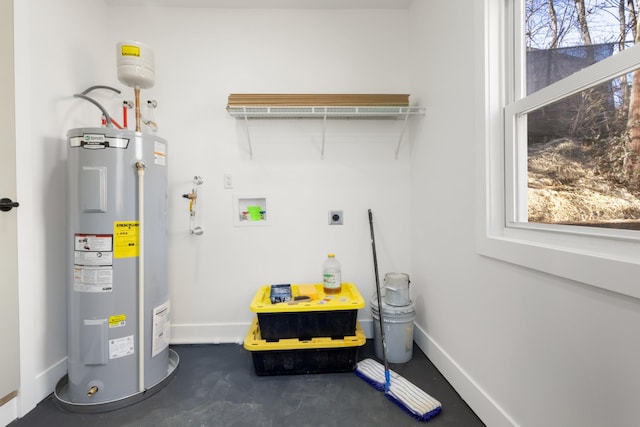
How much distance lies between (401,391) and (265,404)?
28.9 inches

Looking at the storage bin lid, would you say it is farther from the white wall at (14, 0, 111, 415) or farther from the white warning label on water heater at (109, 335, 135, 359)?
the white wall at (14, 0, 111, 415)

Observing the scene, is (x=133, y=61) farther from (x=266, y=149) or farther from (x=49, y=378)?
(x=49, y=378)

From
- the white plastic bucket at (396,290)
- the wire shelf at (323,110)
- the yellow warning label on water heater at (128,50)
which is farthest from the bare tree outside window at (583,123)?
the yellow warning label on water heater at (128,50)

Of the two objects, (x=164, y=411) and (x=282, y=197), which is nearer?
(x=164, y=411)

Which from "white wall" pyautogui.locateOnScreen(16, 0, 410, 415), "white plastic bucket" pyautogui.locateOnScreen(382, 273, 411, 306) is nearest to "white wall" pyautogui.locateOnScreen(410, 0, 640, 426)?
"white plastic bucket" pyautogui.locateOnScreen(382, 273, 411, 306)

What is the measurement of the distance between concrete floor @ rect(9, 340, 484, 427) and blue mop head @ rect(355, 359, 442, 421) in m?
0.03

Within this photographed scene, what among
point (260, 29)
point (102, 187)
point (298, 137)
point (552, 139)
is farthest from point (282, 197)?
point (552, 139)

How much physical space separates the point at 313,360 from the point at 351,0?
2522 millimetres

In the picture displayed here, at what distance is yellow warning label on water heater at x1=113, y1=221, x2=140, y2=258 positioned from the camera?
1.48 m

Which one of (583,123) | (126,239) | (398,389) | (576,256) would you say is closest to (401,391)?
(398,389)

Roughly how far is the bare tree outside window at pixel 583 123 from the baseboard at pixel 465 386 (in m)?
0.85

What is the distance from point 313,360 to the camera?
1.73 m

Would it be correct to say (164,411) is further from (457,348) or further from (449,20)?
(449,20)

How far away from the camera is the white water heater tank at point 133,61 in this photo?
163cm
